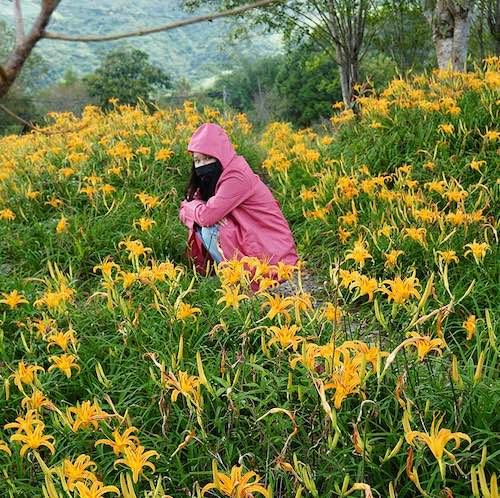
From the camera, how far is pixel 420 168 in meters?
4.41

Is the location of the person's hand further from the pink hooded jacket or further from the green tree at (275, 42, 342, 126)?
the green tree at (275, 42, 342, 126)

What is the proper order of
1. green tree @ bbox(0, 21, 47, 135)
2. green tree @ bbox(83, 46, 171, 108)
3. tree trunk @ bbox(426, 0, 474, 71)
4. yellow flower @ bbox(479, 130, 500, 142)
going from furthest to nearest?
green tree @ bbox(83, 46, 171, 108) → green tree @ bbox(0, 21, 47, 135) → tree trunk @ bbox(426, 0, 474, 71) → yellow flower @ bbox(479, 130, 500, 142)

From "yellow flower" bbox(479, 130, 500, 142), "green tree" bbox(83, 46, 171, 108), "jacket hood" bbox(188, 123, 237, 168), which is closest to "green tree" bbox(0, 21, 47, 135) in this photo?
"jacket hood" bbox(188, 123, 237, 168)

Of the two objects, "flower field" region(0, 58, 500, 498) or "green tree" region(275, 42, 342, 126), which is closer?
"flower field" region(0, 58, 500, 498)

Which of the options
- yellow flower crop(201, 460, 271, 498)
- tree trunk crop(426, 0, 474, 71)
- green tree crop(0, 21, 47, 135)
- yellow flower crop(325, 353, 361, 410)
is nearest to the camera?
yellow flower crop(201, 460, 271, 498)

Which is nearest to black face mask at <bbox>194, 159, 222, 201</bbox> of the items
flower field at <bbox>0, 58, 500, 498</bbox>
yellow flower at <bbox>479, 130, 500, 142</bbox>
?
flower field at <bbox>0, 58, 500, 498</bbox>

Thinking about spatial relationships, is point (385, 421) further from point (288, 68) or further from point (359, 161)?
point (288, 68)

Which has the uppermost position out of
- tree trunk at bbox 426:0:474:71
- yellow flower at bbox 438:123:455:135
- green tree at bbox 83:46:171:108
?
green tree at bbox 83:46:171:108

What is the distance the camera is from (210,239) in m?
3.61

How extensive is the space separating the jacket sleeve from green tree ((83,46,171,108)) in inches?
718

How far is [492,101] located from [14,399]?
4.13 meters

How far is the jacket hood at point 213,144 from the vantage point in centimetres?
363

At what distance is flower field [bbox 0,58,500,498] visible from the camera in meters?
1.59

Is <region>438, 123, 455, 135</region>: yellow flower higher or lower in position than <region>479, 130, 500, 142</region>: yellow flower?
higher
